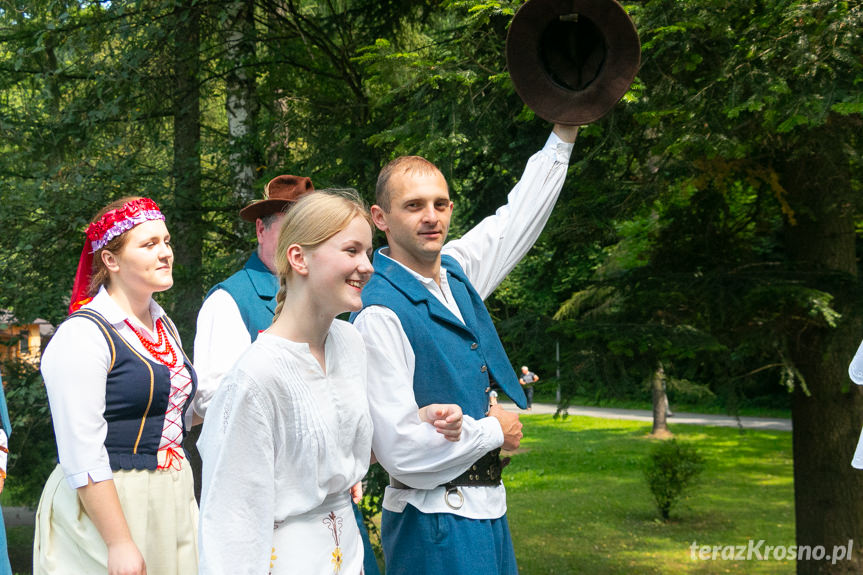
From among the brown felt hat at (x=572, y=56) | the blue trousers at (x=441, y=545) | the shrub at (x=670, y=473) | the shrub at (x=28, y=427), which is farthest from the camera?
the shrub at (x=670, y=473)

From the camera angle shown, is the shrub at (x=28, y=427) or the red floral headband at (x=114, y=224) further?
the shrub at (x=28, y=427)

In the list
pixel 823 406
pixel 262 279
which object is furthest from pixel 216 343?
pixel 823 406

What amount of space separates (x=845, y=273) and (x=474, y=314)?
16.4 ft

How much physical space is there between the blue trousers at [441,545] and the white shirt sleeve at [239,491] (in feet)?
2.16

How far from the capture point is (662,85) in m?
5.16

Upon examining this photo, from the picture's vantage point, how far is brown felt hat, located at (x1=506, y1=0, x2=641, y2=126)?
284cm

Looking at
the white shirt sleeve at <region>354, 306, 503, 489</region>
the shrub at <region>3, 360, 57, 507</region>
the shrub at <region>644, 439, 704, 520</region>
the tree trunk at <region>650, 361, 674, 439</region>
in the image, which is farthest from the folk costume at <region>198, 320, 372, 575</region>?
the tree trunk at <region>650, 361, 674, 439</region>

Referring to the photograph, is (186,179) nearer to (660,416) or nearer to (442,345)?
(442,345)

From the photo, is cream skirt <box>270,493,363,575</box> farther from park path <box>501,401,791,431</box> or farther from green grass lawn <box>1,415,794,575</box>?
park path <box>501,401,791,431</box>

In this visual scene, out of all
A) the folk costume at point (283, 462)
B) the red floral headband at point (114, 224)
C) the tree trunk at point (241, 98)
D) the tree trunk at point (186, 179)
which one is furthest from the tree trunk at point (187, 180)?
the folk costume at point (283, 462)

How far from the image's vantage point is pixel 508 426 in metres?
2.55

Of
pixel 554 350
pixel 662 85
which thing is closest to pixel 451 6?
pixel 662 85

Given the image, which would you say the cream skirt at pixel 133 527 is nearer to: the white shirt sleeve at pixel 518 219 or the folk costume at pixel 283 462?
the folk costume at pixel 283 462

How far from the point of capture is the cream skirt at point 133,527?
267cm
